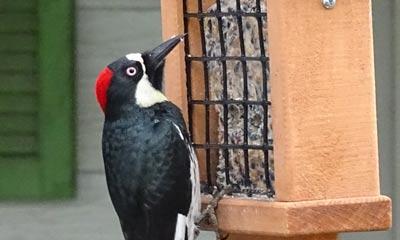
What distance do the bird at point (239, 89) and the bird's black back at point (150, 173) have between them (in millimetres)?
104

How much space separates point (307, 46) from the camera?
2486 millimetres

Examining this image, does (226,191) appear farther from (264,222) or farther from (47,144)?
(47,144)

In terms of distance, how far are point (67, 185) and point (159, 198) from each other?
3.10ft

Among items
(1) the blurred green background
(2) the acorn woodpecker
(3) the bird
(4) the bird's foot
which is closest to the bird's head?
(2) the acorn woodpecker

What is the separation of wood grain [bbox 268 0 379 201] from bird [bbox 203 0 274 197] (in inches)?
6.4

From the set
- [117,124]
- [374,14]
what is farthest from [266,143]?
[374,14]

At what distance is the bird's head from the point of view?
280 cm

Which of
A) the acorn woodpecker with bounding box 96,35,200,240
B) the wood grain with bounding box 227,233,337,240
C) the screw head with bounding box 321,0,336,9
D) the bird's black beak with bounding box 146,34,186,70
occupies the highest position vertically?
the screw head with bounding box 321,0,336,9

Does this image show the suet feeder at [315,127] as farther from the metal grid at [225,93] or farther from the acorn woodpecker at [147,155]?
the acorn woodpecker at [147,155]

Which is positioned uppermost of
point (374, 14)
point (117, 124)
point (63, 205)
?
point (374, 14)

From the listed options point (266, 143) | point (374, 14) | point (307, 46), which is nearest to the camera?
point (307, 46)

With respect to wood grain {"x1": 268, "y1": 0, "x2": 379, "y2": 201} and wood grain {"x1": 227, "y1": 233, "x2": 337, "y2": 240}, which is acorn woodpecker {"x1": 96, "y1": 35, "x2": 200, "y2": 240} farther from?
wood grain {"x1": 268, "y1": 0, "x2": 379, "y2": 201}

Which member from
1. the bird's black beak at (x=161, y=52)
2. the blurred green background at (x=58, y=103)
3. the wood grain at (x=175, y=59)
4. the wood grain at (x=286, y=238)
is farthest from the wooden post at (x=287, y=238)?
the blurred green background at (x=58, y=103)

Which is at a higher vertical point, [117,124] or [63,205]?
[117,124]
